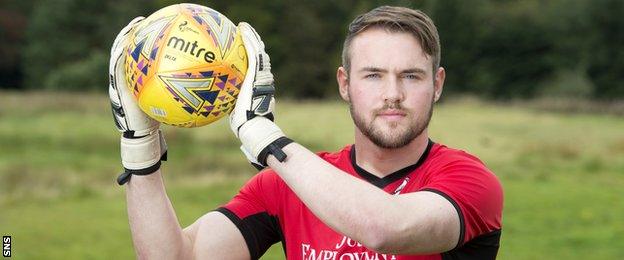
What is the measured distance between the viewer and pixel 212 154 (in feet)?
87.6

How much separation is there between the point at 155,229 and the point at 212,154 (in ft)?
73.3

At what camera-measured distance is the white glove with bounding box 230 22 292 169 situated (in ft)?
12.3

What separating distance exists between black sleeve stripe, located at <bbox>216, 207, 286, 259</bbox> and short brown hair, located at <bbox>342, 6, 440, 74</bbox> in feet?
2.96

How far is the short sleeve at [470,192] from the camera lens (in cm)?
395

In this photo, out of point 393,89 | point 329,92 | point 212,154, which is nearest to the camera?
point 393,89

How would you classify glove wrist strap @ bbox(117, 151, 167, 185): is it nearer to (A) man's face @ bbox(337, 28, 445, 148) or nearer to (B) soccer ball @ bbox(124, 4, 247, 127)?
(B) soccer ball @ bbox(124, 4, 247, 127)

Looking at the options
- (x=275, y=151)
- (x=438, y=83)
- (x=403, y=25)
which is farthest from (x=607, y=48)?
(x=275, y=151)

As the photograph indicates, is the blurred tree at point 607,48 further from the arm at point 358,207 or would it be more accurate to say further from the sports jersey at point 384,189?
the arm at point 358,207

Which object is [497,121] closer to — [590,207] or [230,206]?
[590,207]

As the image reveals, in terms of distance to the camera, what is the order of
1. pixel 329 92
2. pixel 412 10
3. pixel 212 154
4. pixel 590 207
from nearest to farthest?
pixel 412 10, pixel 590 207, pixel 212 154, pixel 329 92

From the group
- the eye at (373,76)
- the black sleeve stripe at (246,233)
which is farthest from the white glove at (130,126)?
the eye at (373,76)

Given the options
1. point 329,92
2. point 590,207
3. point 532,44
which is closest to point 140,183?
point 590,207

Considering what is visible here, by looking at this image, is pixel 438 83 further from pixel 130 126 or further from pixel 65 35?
pixel 65 35

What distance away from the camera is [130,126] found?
14.5 ft
